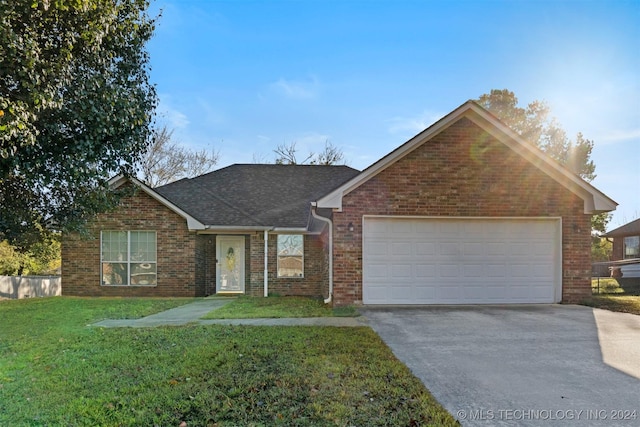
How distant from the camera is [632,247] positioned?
26000mm

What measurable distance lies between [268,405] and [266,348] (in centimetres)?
194

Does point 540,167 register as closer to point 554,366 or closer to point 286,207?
point 554,366

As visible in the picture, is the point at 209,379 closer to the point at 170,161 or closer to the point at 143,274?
the point at 143,274

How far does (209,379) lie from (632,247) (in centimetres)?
3229

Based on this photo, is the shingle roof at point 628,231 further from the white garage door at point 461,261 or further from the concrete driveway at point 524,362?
the concrete driveway at point 524,362

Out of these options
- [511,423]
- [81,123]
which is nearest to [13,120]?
[81,123]

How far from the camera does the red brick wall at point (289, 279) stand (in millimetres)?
13047

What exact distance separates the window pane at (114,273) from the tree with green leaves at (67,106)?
325cm

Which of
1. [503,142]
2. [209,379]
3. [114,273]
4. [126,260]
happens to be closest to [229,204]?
[126,260]

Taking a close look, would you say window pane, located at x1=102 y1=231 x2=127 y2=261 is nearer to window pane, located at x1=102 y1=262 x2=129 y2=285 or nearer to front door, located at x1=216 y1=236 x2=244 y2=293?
window pane, located at x1=102 y1=262 x2=129 y2=285

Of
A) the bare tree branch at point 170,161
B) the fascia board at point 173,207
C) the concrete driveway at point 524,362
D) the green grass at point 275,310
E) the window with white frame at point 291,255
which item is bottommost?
the green grass at point 275,310

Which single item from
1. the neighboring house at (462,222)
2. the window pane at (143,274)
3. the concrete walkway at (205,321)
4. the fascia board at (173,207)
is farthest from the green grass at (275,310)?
the window pane at (143,274)

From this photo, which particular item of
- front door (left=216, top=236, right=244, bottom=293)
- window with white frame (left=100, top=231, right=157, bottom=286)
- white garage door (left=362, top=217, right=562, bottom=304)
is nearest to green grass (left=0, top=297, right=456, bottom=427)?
white garage door (left=362, top=217, right=562, bottom=304)

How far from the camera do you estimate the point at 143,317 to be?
846 centimetres
